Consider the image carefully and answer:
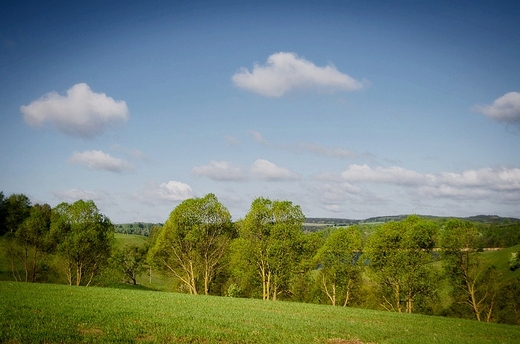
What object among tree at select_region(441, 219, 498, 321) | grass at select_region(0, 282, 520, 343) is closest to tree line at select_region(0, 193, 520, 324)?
tree at select_region(441, 219, 498, 321)

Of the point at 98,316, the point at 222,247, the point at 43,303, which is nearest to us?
the point at 98,316

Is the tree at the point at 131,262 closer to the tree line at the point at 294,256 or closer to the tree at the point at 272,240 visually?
the tree line at the point at 294,256

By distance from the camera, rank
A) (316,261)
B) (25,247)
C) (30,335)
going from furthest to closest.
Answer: (25,247), (316,261), (30,335)

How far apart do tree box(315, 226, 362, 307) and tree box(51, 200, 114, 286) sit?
134 ft

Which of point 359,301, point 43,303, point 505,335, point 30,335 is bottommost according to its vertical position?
point 359,301

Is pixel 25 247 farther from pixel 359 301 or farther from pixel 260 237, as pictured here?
pixel 359 301

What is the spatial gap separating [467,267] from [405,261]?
901cm

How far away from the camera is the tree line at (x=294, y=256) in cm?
4778

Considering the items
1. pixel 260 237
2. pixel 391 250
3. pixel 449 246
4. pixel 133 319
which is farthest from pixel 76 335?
pixel 449 246

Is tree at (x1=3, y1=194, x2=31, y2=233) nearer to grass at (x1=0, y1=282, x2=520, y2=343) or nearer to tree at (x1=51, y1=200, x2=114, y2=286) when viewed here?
tree at (x1=51, y1=200, x2=114, y2=286)

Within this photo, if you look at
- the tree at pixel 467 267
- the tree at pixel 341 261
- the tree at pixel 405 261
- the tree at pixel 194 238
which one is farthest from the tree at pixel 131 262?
the tree at pixel 467 267

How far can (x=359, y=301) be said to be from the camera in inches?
2323

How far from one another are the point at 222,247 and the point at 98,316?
122 feet

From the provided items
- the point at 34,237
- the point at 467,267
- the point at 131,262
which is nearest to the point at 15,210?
the point at 131,262
